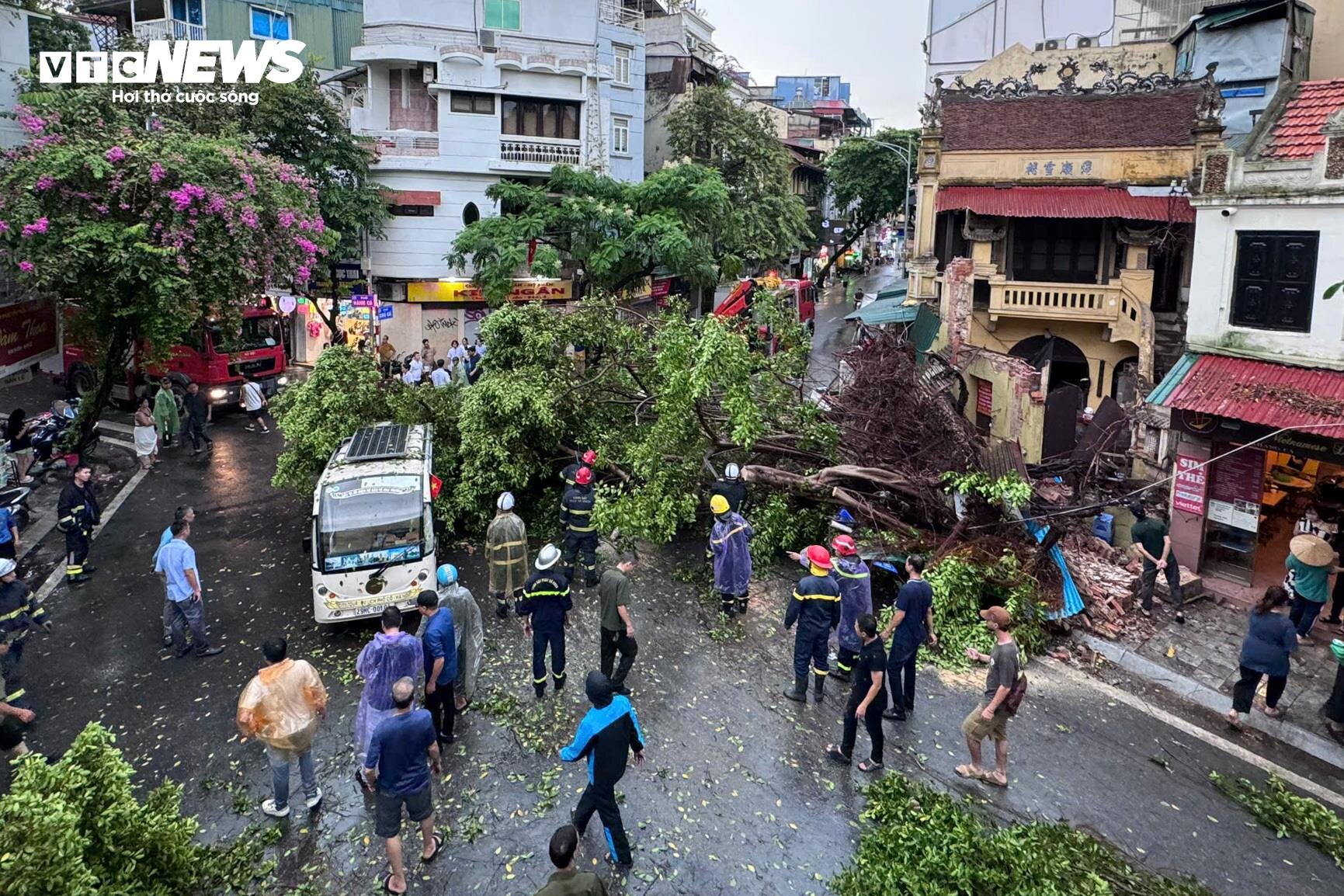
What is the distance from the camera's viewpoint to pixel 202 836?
700cm

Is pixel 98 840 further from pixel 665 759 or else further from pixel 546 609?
pixel 665 759

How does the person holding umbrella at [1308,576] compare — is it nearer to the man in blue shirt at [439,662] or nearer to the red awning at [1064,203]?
the man in blue shirt at [439,662]

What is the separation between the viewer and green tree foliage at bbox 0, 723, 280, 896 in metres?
4.88

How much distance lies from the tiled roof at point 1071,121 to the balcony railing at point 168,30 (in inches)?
937

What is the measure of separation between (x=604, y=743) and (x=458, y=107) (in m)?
26.5

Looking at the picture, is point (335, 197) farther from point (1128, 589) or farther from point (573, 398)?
point (1128, 589)

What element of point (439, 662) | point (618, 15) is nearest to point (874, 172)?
point (618, 15)

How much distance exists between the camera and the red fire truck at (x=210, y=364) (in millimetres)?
21094

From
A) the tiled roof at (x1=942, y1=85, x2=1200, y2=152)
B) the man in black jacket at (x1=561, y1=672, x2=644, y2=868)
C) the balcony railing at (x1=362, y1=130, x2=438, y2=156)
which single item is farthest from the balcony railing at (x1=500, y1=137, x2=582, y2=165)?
the man in black jacket at (x1=561, y1=672, x2=644, y2=868)

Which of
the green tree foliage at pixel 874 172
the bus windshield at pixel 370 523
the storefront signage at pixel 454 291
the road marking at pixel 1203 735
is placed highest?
the green tree foliage at pixel 874 172

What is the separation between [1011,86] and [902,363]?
1116cm

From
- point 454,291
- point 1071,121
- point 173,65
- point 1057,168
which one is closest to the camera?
point 1071,121

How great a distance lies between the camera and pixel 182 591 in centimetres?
980

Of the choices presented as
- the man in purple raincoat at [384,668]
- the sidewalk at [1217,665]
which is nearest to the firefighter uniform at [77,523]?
the man in purple raincoat at [384,668]
